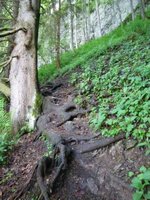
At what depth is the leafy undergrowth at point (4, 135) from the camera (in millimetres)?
6230

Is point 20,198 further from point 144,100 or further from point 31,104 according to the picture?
point 31,104

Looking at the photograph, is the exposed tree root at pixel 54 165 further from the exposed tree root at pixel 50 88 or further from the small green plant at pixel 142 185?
the exposed tree root at pixel 50 88

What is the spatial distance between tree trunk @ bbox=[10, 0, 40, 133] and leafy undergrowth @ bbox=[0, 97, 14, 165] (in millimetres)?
187

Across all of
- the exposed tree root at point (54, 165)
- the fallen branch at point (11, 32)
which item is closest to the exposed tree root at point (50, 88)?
the fallen branch at point (11, 32)

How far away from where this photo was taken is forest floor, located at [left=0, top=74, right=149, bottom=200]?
160 inches

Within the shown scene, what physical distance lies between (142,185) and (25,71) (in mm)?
5407

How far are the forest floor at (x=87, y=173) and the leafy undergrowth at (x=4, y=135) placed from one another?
0.38 m

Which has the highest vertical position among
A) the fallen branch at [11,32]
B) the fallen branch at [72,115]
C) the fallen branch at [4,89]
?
the fallen branch at [11,32]

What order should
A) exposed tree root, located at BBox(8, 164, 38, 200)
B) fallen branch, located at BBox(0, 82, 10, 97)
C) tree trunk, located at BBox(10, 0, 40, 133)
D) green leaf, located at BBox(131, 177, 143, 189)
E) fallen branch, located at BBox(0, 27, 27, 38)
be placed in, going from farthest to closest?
fallen branch, located at BBox(0, 82, 10, 97) → tree trunk, located at BBox(10, 0, 40, 133) → fallen branch, located at BBox(0, 27, 27, 38) → exposed tree root, located at BBox(8, 164, 38, 200) → green leaf, located at BBox(131, 177, 143, 189)

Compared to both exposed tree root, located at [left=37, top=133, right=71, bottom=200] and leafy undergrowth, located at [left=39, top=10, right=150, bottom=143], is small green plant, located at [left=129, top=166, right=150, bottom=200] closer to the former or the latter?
leafy undergrowth, located at [left=39, top=10, right=150, bottom=143]

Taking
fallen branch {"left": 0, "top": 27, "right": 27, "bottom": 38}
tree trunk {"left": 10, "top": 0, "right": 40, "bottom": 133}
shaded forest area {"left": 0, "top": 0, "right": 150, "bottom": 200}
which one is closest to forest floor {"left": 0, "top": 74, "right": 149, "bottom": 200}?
shaded forest area {"left": 0, "top": 0, "right": 150, "bottom": 200}

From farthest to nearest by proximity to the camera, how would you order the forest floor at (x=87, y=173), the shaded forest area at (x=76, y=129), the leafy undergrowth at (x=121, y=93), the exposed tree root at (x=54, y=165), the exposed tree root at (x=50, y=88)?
the exposed tree root at (x=50, y=88) → the leafy undergrowth at (x=121, y=93) → the exposed tree root at (x=54, y=165) → the shaded forest area at (x=76, y=129) → the forest floor at (x=87, y=173)

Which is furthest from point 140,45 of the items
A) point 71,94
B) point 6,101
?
point 6,101

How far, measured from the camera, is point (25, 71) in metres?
Answer: 8.04
